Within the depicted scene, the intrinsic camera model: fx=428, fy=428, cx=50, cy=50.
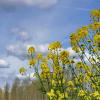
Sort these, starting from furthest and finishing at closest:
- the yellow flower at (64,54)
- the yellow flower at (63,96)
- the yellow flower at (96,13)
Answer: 1. the yellow flower at (63,96)
2. the yellow flower at (64,54)
3. the yellow flower at (96,13)

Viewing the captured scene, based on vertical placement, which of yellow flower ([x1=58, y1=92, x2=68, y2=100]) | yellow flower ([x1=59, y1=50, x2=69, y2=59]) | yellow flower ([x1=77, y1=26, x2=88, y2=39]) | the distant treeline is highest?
the distant treeline

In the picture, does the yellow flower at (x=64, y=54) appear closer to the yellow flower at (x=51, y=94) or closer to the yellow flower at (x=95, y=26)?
the yellow flower at (x=51, y=94)

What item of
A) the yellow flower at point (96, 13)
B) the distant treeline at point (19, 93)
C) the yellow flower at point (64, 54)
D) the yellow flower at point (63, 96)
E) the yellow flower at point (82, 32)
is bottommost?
the yellow flower at point (63, 96)

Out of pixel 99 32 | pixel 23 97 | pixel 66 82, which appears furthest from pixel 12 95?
pixel 99 32

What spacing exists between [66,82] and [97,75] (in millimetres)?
2054

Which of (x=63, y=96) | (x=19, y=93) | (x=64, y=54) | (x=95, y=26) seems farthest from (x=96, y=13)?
(x=19, y=93)

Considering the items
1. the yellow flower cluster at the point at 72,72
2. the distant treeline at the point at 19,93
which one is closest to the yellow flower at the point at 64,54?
the yellow flower cluster at the point at 72,72

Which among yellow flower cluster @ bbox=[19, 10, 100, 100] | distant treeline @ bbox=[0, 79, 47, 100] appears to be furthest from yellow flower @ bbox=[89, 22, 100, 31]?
distant treeline @ bbox=[0, 79, 47, 100]

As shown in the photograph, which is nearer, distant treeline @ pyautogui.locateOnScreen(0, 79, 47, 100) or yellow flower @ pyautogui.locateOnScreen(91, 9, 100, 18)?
yellow flower @ pyautogui.locateOnScreen(91, 9, 100, 18)

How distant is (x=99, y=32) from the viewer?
6652 millimetres

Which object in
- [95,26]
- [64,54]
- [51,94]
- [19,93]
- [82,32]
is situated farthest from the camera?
[19,93]

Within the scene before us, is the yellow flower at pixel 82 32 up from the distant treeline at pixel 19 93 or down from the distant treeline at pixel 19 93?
down

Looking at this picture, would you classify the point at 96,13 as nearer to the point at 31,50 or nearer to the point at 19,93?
the point at 31,50

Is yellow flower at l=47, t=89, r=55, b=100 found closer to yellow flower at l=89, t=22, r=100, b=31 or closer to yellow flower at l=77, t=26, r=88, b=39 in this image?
yellow flower at l=77, t=26, r=88, b=39
